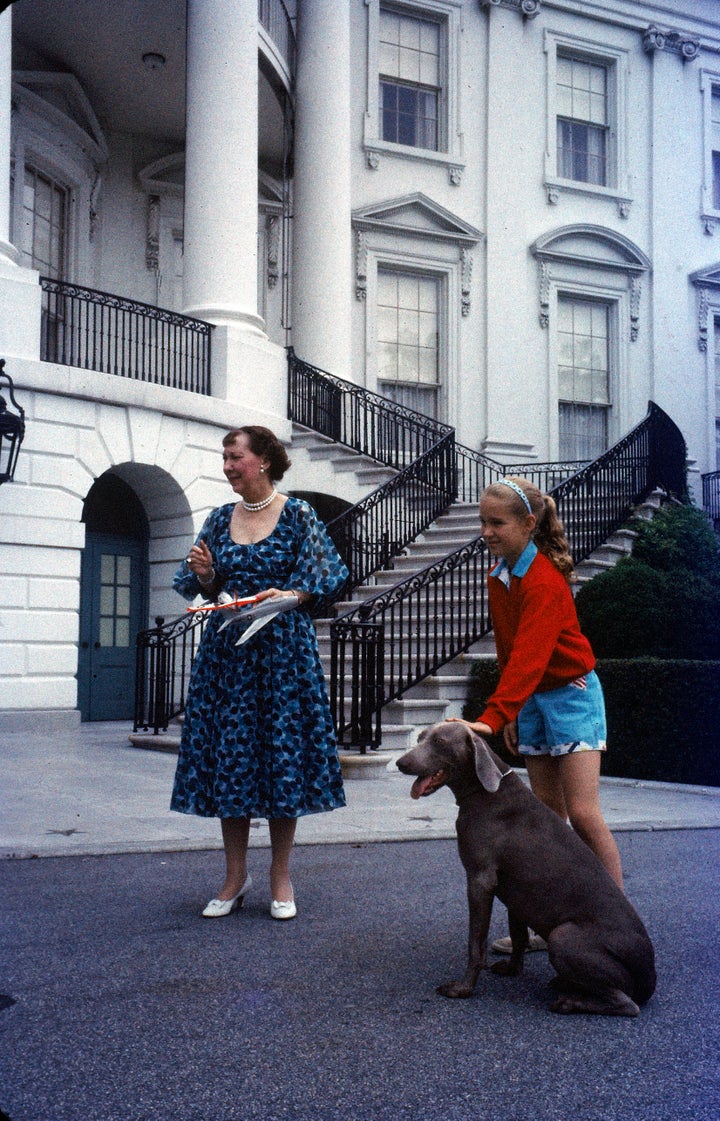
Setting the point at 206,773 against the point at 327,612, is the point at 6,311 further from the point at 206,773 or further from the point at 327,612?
the point at 206,773

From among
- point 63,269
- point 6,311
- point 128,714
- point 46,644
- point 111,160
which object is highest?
point 111,160

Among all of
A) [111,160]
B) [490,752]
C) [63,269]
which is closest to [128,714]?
[63,269]

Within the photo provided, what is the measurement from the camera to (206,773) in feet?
16.2

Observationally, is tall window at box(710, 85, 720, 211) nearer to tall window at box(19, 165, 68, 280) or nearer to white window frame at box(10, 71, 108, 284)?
white window frame at box(10, 71, 108, 284)

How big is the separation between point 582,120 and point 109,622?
13.7 metres

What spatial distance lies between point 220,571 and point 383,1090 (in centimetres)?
253

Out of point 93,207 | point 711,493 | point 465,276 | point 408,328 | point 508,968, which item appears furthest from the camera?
point 711,493

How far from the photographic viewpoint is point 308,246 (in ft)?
61.5

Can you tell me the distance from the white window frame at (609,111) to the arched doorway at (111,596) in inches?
420

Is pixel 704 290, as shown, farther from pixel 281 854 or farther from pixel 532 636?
pixel 532 636

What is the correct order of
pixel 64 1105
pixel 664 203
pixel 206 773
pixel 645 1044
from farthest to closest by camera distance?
1. pixel 664 203
2. pixel 206 773
3. pixel 645 1044
4. pixel 64 1105

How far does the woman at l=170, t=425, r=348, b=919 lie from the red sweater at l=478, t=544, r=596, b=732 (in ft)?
3.13

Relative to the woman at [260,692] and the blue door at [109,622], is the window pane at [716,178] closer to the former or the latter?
the blue door at [109,622]

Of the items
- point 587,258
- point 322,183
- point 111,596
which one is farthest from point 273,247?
point 111,596
